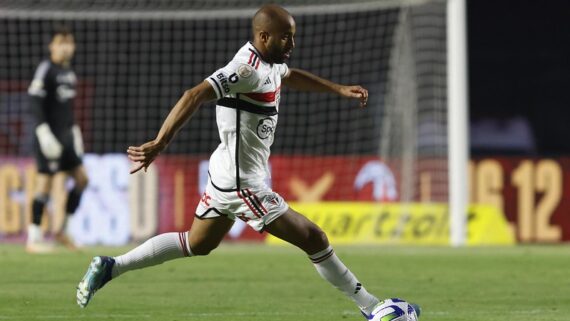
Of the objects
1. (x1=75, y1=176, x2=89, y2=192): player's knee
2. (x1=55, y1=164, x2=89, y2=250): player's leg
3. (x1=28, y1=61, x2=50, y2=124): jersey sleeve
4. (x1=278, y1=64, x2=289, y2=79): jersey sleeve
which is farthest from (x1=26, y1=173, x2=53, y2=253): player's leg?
(x1=278, y1=64, x2=289, y2=79): jersey sleeve

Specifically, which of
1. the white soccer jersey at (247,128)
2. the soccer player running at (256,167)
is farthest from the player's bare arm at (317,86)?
the white soccer jersey at (247,128)

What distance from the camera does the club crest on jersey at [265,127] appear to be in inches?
301

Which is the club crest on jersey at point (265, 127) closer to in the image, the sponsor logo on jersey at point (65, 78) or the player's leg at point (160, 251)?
the player's leg at point (160, 251)

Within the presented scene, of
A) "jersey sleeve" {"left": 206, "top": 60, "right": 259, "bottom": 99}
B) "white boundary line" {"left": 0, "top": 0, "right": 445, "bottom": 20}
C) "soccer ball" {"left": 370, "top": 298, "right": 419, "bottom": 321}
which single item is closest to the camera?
"jersey sleeve" {"left": 206, "top": 60, "right": 259, "bottom": 99}

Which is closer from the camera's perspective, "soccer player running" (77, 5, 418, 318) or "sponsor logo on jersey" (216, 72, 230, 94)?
"sponsor logo on jersey" (216, 72, 230, 94)

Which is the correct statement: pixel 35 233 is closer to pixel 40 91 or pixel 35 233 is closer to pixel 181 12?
pixel 40 91

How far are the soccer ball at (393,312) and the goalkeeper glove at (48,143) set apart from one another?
724 centimetres

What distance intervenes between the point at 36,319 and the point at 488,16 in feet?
52.5

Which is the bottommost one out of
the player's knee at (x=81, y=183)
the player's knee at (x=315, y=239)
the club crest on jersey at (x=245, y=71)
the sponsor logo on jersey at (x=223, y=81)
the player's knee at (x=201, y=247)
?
the player's knee at (x=81, y=183)

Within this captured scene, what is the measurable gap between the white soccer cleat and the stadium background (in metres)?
8.59

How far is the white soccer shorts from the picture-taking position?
24.9 feet

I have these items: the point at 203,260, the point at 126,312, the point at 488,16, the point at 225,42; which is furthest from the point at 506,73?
the point at 126,312

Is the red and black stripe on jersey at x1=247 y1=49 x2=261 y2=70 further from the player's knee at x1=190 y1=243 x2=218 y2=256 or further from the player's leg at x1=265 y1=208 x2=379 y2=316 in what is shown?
the player's knee at x1=190 y1=243 x2=218 y2=256

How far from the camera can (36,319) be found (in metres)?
8.05
